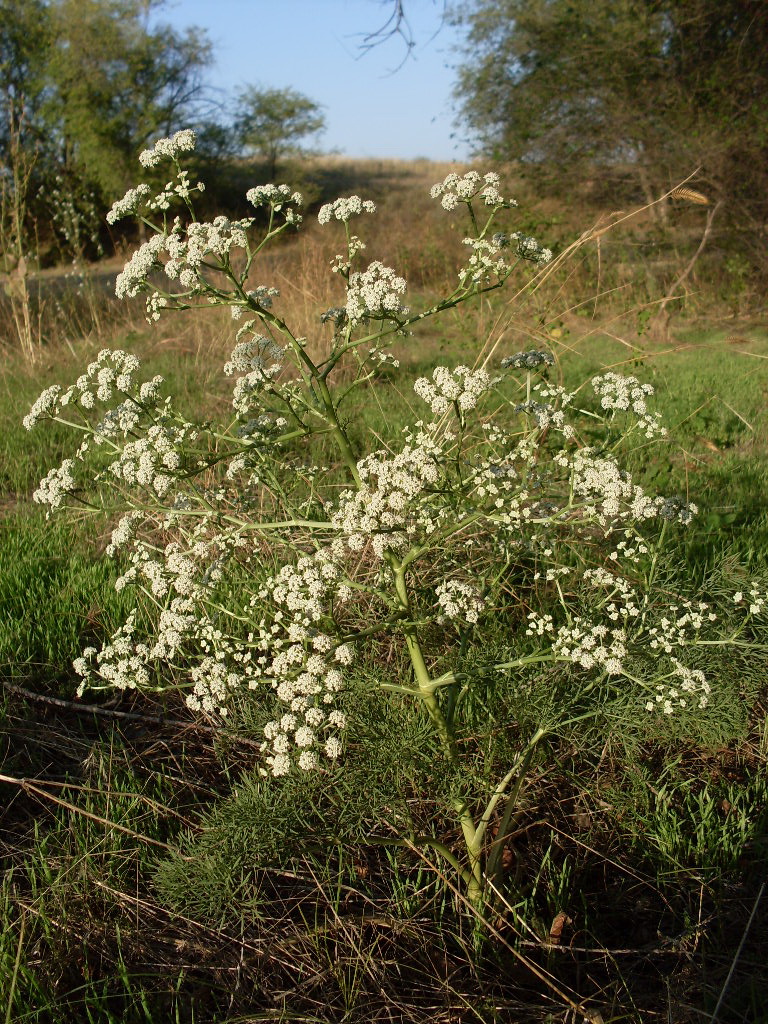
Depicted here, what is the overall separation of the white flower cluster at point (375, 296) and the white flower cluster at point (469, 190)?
31 cm

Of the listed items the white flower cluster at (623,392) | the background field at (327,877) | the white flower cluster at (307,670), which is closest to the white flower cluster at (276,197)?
the white flower cluster at (307,670)

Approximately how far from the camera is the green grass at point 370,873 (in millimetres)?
1969

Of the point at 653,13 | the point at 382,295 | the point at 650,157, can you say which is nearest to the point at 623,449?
the point at 382,295

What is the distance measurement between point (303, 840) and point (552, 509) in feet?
4.08

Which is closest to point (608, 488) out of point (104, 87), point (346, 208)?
point (346, 208)

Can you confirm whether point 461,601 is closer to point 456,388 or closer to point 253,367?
point 456,388

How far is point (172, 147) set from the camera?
6.79 feet

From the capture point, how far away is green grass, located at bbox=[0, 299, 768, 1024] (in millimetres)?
1969

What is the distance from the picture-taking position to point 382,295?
6.20 feet

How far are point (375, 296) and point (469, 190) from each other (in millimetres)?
515

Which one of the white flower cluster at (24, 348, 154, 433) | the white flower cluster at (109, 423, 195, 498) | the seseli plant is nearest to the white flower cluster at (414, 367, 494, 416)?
the seseli plant

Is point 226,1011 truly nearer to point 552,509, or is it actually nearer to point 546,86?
point 552,509

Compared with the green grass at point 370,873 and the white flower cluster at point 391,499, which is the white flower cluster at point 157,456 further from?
the green grass at point 370,873

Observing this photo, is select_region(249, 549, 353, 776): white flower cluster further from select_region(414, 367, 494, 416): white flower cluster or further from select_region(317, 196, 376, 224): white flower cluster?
select_region(317, 196, 376, 224): white flower cluster
